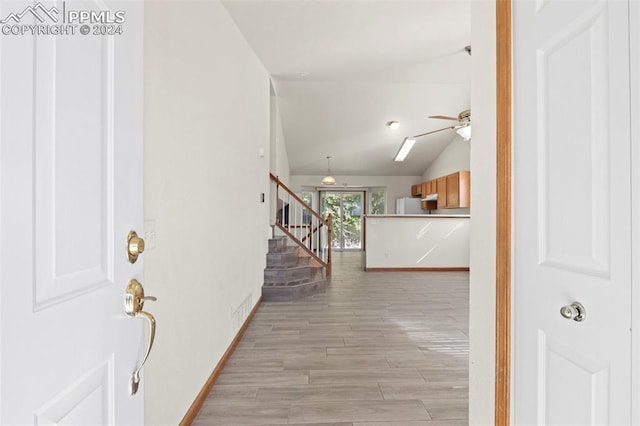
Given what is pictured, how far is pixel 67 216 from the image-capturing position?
56 cm

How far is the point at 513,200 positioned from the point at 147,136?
4.69 ft

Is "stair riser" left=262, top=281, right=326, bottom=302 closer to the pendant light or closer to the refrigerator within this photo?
the pendant light

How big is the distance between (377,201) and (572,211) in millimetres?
9927

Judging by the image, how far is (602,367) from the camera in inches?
29.3

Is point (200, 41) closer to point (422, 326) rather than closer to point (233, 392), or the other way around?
point (233, 392)

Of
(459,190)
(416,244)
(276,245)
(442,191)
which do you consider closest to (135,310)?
(276,245)

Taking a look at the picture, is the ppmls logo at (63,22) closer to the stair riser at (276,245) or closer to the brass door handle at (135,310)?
the brass door handle at (135,310)

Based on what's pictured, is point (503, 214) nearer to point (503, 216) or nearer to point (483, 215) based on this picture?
point (503, 216)

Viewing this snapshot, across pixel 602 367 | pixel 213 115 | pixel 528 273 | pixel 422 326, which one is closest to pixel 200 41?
pixel 213 115

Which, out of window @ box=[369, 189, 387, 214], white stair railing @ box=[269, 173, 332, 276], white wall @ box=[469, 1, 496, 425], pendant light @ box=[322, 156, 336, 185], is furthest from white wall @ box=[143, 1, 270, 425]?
window @ box=[369, 189, 387, 214]

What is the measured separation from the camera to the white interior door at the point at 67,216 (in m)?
0.45

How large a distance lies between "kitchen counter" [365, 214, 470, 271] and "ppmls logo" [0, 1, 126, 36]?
5900 mm

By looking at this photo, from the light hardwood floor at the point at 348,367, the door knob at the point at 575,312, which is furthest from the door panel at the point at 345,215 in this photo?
the door knob at the point at 575,312

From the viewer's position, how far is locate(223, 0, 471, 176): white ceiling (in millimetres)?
2814
